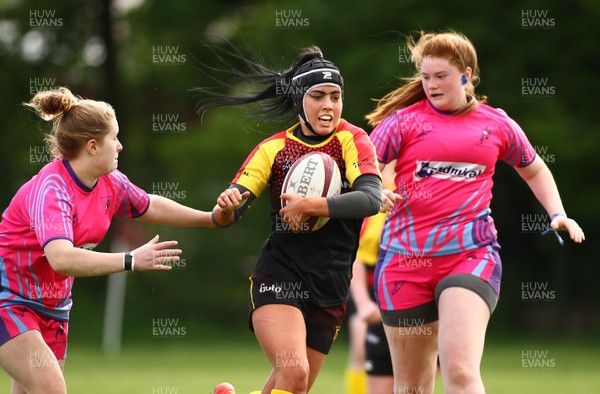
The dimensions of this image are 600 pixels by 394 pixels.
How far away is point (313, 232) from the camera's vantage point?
5398 mm

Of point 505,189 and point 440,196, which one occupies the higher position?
point 505,189

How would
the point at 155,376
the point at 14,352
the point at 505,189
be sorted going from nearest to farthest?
the point at 14,352, the point at 155,376, the point at 505,189

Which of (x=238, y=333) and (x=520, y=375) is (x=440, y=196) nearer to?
(x=520, y=375)

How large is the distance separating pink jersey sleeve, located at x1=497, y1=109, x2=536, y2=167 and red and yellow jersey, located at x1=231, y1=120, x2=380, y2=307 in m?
0.81

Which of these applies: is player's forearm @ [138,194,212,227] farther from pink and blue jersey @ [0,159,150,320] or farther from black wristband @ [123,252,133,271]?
black wristband @ [123,252,133,271]

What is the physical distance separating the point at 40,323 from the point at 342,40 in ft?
51.5

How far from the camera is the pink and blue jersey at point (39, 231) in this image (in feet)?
16.8


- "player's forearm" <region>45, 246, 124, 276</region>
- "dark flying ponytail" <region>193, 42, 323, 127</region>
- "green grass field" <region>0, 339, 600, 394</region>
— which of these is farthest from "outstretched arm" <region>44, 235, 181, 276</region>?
"green grass field" <region>0, 339, 600, 394</region>

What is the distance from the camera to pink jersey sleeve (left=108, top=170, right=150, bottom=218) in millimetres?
5586

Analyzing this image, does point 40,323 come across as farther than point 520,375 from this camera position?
No

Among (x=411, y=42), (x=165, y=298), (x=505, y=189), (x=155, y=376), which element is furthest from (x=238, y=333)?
(x=411, y=42)

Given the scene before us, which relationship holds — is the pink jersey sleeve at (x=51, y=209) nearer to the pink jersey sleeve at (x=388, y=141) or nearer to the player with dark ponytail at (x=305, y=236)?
the player with dark ponytail at (x=305, y=236)

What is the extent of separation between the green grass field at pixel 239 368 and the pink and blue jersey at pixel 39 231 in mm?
5348

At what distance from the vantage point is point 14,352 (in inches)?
200
